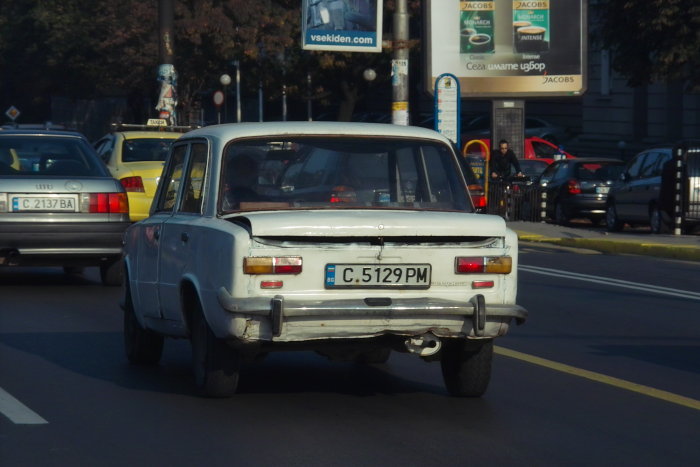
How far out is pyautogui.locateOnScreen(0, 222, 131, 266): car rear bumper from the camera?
14.2m

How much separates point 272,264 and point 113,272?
7.84 meters

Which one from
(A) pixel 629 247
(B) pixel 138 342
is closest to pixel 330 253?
(B) pixel 138 342

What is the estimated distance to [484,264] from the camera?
794 centimetres

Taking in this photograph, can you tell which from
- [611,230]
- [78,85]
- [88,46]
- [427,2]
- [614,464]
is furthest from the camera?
[78,85]

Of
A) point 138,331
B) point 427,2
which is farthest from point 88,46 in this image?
point 138,331

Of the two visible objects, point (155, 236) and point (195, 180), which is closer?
point (195, 180)

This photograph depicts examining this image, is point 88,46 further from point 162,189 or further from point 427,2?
point 162,189

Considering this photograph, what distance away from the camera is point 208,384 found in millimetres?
8234

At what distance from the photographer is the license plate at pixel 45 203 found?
1423cm

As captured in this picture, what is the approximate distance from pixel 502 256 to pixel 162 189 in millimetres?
2607

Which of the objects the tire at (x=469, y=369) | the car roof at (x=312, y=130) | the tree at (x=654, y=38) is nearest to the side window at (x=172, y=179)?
the car roof at (x=312, y=130)

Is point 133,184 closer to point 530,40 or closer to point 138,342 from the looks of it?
point 138,342

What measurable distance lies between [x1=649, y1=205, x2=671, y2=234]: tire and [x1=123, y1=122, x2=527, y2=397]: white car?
16353 mm

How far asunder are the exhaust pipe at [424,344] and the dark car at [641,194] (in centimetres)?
1711
